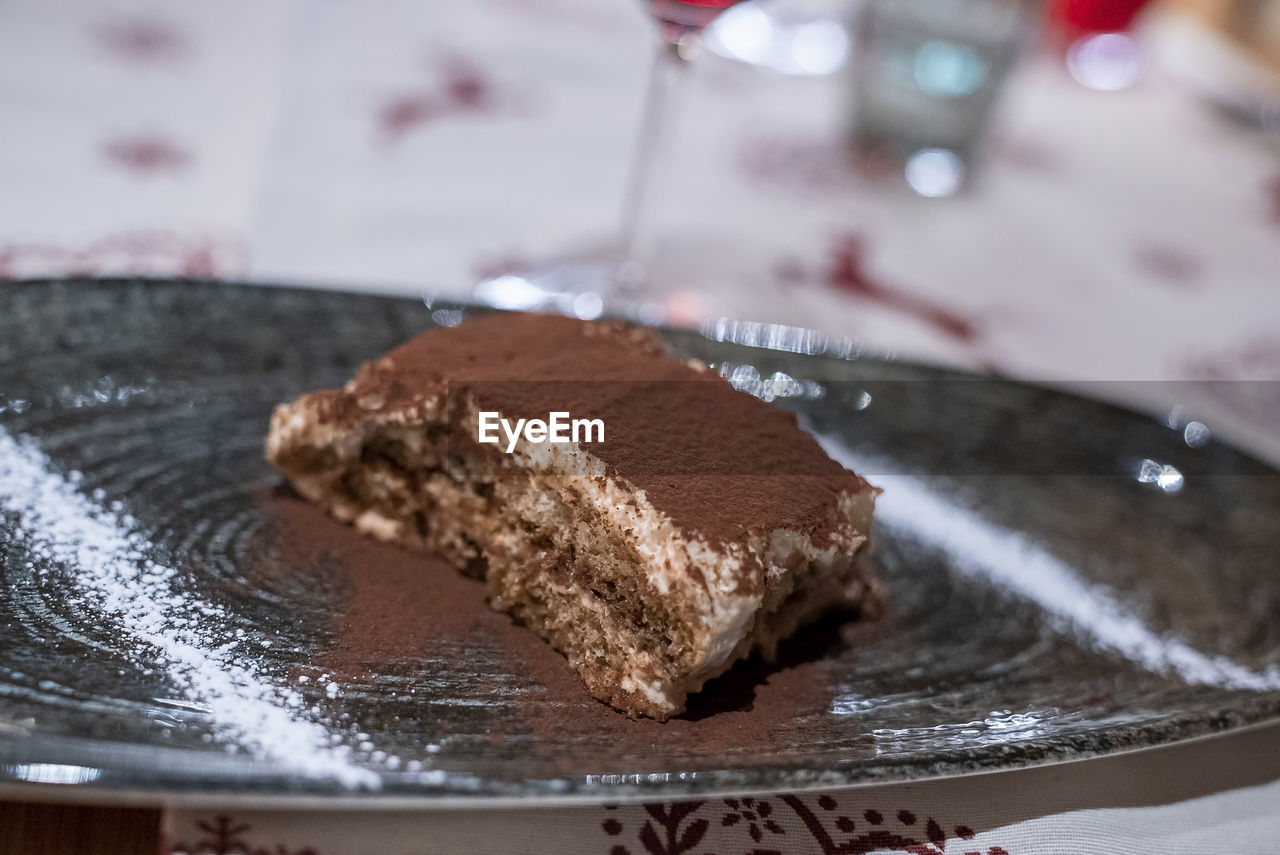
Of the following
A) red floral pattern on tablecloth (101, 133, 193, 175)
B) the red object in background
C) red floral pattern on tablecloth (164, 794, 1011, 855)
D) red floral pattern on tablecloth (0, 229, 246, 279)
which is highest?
the red object in background

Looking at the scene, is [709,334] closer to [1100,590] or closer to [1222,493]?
[1100,590]

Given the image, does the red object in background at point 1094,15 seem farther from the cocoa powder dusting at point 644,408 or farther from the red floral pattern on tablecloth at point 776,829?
the red floral pattern on tablecloth at point 776,829

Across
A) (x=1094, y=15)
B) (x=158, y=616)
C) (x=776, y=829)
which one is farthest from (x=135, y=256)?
(x=1094, y=15)

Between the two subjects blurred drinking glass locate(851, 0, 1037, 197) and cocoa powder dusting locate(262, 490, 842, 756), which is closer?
cocoa powder dusting locate(262, 490, 842, 756)

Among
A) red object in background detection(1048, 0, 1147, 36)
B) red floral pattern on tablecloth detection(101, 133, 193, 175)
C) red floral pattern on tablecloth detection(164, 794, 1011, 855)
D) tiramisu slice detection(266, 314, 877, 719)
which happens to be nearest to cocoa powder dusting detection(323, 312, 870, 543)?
tiramisu slice detection(266, 314, 877, 719)

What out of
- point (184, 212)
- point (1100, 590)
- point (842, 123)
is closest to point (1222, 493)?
point (1100, 590)

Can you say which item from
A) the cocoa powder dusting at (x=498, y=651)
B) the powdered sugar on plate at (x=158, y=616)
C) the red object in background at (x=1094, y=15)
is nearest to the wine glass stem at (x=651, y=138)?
the cocoa powder dusting at (x=498, y=651)

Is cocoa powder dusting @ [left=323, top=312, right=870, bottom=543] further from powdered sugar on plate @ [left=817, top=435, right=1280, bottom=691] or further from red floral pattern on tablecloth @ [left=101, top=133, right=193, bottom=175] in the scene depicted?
red floral pattern on tablecloth @ [left=101, top=133, right=193, bottom=175]
